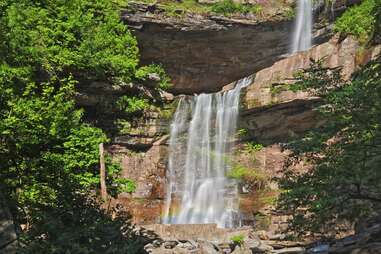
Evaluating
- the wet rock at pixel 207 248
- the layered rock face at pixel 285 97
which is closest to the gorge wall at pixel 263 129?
the layered rock face at pixel 285 97

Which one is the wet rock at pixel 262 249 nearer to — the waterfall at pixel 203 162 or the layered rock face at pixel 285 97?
the waterfall at pixel 203 162

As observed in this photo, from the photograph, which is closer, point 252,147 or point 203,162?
point 203,162

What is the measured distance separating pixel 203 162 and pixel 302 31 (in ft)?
36.0

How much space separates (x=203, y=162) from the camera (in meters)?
26.2

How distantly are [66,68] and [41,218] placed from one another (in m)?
16.4

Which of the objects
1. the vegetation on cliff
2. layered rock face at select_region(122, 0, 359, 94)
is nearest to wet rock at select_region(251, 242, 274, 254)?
the vegetation on cliff

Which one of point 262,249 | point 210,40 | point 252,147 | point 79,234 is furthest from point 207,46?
point 79,234

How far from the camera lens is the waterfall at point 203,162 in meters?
24.1

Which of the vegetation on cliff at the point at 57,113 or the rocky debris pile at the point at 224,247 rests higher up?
the vegetation on cliff at the point at 57,113

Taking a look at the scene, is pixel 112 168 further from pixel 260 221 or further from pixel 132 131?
pixel 260 221

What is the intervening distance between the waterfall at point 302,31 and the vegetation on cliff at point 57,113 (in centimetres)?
917

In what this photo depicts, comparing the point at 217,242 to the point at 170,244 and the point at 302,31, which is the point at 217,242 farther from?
the point at 302,31

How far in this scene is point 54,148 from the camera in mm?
19703

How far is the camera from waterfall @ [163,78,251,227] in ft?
79.2
